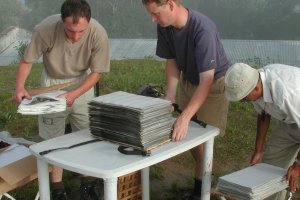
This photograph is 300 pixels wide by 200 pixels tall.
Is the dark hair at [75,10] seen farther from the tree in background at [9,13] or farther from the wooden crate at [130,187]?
the tree in background at [9,13]

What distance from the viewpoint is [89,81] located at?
9.70ft

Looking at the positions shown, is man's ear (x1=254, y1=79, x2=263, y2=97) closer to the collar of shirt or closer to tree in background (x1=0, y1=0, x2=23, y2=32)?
the collar of shirt

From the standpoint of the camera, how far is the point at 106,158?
204cm

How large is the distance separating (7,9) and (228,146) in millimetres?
10641

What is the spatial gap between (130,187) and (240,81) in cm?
110

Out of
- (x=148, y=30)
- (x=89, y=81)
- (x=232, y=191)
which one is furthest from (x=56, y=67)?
(x=148, y=30)

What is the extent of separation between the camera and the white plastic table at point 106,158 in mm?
1927

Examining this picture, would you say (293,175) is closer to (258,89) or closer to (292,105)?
(292,105)

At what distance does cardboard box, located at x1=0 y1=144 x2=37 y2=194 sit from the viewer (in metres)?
2.39

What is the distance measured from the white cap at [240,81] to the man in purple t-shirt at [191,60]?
24cm

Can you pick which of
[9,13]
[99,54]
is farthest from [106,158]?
[9,13]

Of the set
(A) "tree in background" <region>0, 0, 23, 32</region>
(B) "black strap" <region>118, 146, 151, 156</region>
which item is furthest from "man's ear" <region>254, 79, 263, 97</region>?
(A) "tree in background" <region>0, 0, 23, 32</region>

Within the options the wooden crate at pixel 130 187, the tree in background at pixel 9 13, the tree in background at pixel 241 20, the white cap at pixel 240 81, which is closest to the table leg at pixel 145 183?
the wooden crate at pixel 130 187

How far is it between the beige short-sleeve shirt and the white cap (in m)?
1.07
